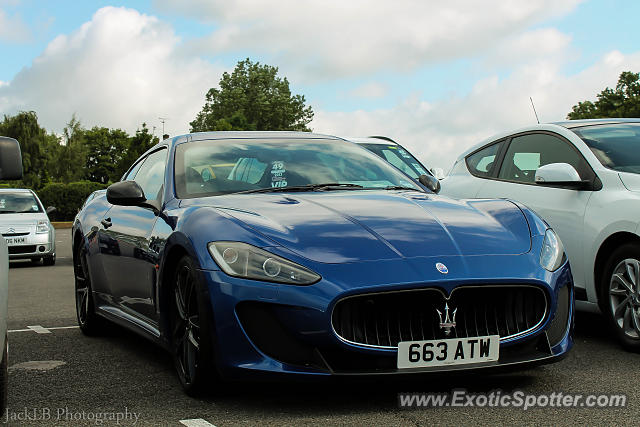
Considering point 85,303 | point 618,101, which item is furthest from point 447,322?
point 618,101

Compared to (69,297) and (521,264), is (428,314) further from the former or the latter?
(69,297)

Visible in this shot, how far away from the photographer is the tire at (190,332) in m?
4.28

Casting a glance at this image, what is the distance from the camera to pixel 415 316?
4078 millimetres

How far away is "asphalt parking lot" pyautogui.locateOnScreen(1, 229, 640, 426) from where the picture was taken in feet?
13.2

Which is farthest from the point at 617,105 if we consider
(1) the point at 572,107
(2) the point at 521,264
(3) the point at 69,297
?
(2) the point at 521,264

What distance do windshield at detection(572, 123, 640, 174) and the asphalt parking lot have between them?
1.22 m

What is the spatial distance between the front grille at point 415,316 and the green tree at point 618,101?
63.0 m

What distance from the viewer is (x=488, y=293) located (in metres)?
4.20

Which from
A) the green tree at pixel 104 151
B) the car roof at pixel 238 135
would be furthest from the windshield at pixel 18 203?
the green tree at pixel 104 151

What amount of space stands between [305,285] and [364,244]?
391 millimetres

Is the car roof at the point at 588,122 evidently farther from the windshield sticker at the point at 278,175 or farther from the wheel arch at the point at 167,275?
the wheel arch at the point at 167,275

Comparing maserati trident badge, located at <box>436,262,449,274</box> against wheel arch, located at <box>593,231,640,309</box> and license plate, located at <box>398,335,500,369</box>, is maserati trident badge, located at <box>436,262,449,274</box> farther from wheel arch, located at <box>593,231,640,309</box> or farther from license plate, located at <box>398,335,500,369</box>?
wheel arch, located at <box>593,231,640,309</box>

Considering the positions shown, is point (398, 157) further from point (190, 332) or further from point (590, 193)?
point (190, 332)

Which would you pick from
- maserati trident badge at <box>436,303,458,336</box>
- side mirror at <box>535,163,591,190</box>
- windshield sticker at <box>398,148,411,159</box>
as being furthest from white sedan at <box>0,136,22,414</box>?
windshield sticker at <box>398,148,411,159</box>
